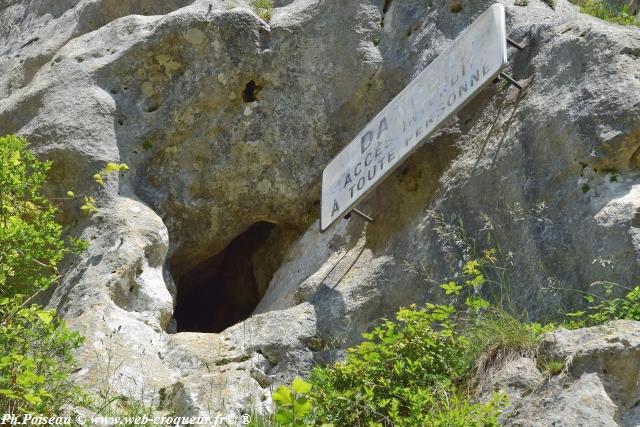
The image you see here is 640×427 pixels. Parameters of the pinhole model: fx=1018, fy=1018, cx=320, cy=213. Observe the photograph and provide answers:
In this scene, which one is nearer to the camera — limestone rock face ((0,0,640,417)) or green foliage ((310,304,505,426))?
green foliage ((310,304,505,426))

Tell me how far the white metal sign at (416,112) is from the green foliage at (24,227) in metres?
1.99

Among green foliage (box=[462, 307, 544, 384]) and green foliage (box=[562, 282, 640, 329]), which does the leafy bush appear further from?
green foliage (box=[562, 282, 640, 329])

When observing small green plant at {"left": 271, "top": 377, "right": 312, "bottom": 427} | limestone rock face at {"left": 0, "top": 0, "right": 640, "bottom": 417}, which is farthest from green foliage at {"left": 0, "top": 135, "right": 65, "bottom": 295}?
small green plant at {"left": 271, "top": 377, "right": 312, "bottom": 427}

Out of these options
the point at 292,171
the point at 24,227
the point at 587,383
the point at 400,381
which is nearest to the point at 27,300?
the point at 24,227

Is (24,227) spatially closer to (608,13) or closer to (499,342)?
(499,342)

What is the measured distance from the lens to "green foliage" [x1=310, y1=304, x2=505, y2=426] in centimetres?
538

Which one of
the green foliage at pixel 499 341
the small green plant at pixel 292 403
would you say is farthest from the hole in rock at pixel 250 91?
the small green plant at pixel 292 403

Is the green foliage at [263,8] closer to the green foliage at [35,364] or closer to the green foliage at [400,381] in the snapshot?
the green foliage at [35,364]

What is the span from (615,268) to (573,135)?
1.01 metres

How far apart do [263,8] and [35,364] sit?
4544 millimetres

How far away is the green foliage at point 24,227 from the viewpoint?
22.2 ft

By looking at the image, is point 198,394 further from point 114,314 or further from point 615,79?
point 615,79

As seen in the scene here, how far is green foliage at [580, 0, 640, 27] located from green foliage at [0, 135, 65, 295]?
436 centimetres

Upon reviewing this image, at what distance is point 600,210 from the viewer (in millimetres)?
6152
